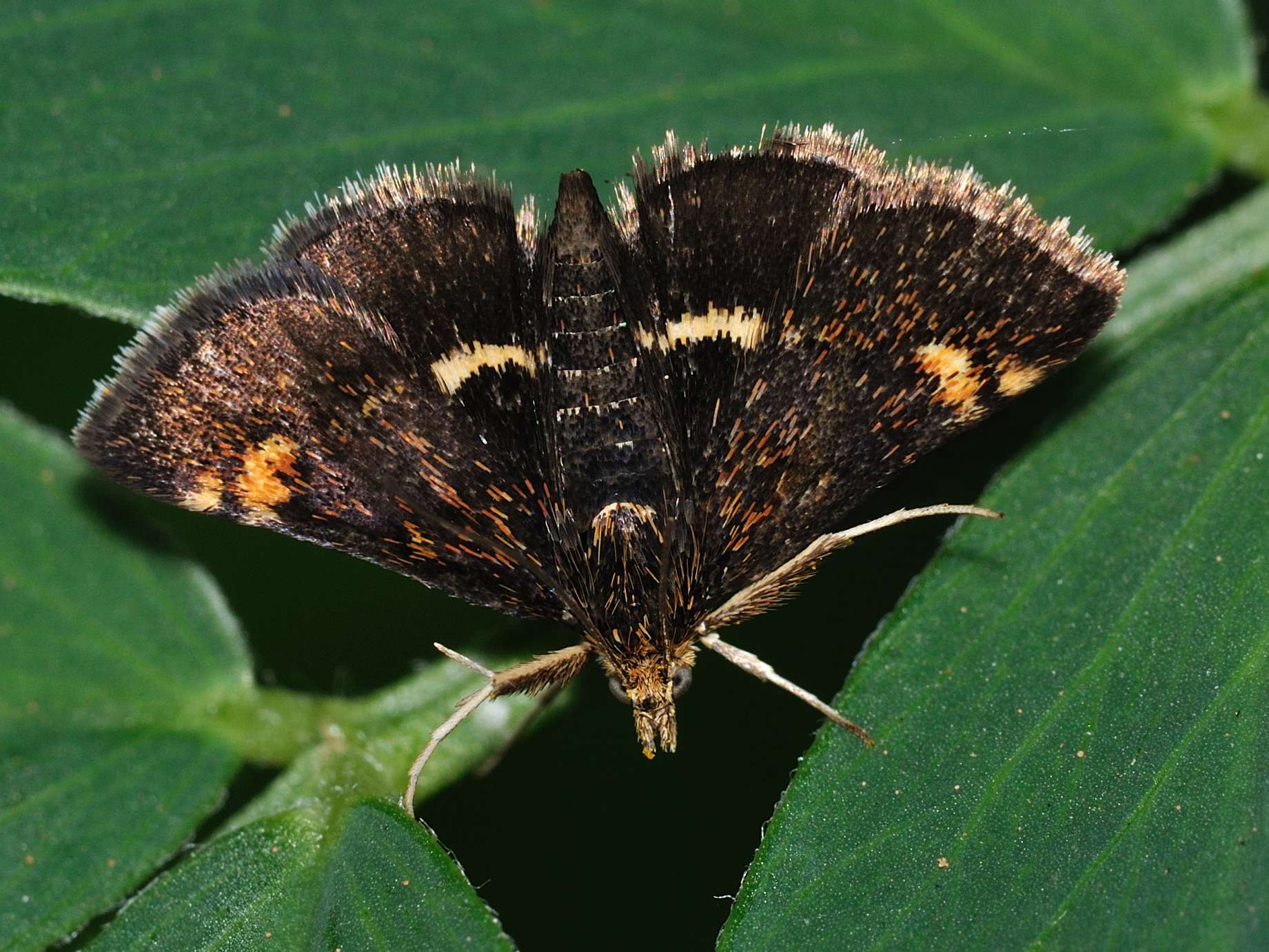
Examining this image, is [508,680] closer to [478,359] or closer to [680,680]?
[680,680]

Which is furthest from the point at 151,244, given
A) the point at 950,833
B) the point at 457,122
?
the point at 950,833

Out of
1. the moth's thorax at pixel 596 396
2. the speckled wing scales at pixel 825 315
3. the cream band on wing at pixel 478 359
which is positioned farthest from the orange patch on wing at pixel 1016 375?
the cream band on wing at pixel 478 359

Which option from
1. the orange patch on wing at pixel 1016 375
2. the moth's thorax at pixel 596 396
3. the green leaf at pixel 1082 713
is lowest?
the green leaf at pixel 1082 713

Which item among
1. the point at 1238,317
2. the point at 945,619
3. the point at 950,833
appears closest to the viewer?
the point at 950,833

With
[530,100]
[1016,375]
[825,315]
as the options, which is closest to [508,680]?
[825,315]

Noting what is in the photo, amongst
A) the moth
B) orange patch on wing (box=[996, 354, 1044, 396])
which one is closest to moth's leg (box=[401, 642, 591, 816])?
the moth

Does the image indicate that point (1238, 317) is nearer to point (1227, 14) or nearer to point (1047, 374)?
point (1047, 374)

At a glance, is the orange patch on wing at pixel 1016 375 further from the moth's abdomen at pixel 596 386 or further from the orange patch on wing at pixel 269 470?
the orange patch on wing at pixel 269 470
